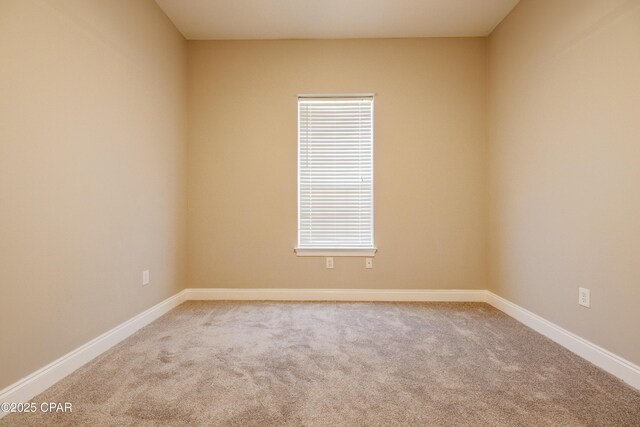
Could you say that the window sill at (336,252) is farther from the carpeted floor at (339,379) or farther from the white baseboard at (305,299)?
the carpeted floor at (339,379)

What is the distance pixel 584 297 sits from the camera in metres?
2.32

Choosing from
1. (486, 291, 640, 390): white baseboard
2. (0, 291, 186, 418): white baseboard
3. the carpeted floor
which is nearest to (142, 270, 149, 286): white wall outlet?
(0, 291, 186, 418): white baseboard

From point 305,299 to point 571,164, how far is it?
2702 mm

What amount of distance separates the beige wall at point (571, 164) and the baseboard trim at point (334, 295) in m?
0.49

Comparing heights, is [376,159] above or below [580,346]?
above

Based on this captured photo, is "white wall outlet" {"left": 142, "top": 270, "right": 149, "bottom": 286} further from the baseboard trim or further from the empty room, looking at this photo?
the baseboard trim

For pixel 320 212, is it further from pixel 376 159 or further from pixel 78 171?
pixel 78 171

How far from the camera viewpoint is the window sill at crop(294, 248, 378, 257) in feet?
12.3

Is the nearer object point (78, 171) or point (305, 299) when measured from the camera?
point (78, 171)

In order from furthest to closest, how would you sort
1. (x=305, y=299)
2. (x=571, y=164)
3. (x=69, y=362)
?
(x=305, y=299) → (x=571, y=164) → (x=69, y=362)

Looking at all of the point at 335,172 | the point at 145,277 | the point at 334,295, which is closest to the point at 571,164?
the point at 335,172

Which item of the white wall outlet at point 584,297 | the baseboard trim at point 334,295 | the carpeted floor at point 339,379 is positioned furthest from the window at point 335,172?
the white wall outlet at point 584,297

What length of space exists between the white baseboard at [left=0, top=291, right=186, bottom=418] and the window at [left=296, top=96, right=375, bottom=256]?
5.61 feet

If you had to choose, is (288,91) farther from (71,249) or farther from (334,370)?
(334,370)
